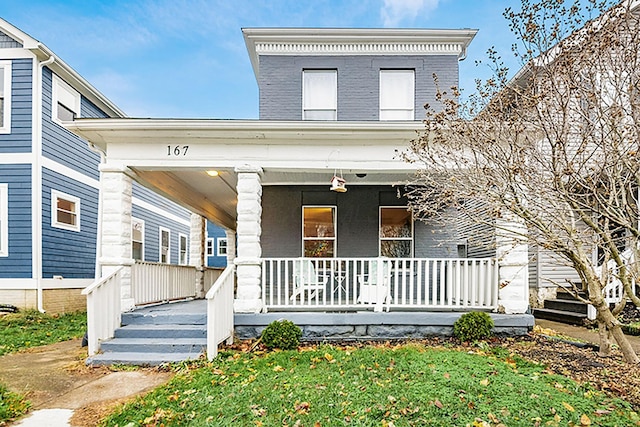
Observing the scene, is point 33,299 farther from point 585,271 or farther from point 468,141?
point 585,271

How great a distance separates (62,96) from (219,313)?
29.2 ft

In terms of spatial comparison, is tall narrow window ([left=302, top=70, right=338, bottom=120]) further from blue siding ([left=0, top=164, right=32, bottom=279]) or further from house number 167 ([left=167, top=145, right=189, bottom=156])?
blue siding ([left=0, top=164, right=32, bottom=279])

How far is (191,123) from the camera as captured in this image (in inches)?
240

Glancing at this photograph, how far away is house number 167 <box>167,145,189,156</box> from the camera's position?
6.41m

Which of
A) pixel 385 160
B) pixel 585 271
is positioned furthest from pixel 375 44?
pixel 585 271

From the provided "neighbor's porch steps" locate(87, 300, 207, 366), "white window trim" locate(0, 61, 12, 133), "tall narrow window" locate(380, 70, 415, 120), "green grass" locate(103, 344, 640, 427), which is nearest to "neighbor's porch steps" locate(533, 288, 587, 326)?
"green grass" locate(103, 344, 640, 427)

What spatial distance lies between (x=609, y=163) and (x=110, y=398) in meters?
5.81

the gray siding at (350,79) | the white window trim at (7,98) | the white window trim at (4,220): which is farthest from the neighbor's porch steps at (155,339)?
the white window trim at (7,98)

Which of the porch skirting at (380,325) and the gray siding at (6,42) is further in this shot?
the gray siding at (6,42)

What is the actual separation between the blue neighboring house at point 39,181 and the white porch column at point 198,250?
328cm

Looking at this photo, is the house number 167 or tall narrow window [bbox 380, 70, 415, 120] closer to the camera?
the house number 167

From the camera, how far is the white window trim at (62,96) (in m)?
10.2

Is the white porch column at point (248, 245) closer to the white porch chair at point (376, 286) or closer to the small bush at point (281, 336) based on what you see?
the small bush at point (281, 336)

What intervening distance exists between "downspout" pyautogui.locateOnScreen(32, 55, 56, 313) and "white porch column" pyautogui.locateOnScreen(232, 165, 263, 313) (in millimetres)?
6309
